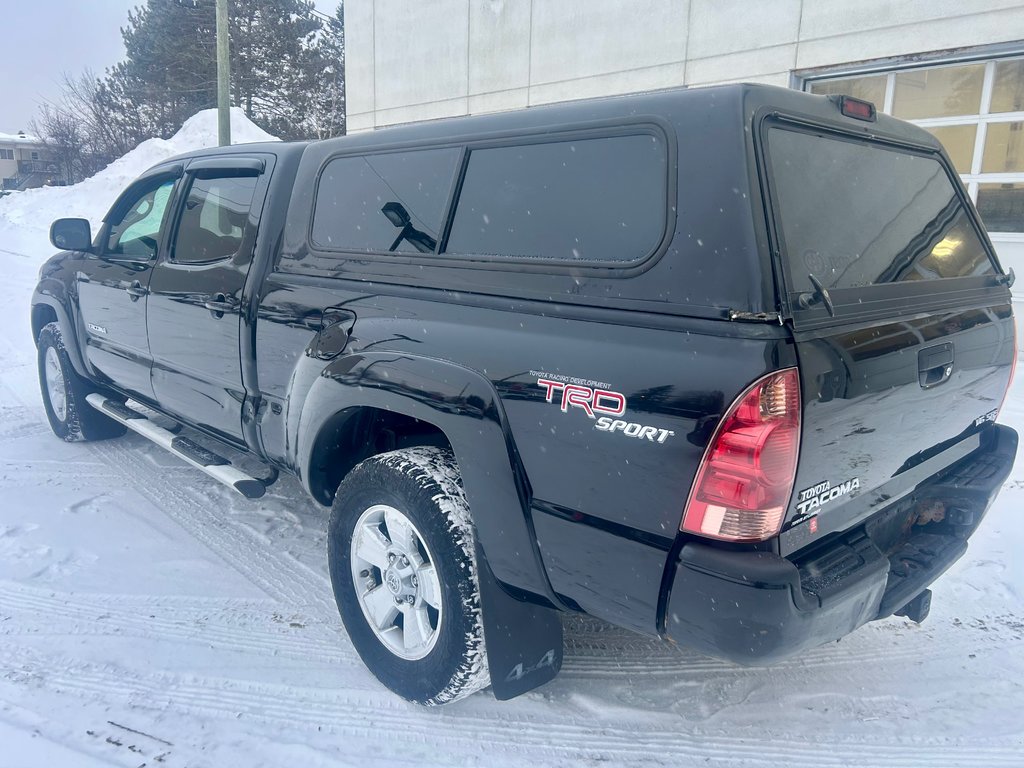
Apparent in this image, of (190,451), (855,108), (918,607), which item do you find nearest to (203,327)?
(190,451)

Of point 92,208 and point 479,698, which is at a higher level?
point 92,208

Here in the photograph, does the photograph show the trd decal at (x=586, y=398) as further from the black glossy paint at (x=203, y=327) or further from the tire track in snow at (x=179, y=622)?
the black glossy paint at (x=203, y=327)

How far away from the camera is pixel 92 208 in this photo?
65.5 ft

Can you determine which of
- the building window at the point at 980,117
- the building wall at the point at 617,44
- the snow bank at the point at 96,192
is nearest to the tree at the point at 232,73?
the snow bank at the point at 96,192

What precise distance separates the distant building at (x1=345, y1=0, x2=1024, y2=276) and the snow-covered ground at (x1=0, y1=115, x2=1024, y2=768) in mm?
6117

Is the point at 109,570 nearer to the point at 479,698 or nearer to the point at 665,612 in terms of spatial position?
the point at 479,698

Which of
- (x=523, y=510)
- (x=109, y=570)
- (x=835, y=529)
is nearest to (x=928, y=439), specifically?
(x=835, y=529)

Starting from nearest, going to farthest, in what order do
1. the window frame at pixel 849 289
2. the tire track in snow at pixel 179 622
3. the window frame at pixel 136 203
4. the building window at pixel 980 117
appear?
the window frame at pixel 849 289
the tire track in snow at pixel 179 622
the window frame at pixel 136 203
the building window at pixel 980 117

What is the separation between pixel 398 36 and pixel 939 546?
1478 centimetres

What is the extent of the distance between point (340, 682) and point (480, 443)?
1205mm

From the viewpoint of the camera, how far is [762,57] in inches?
380

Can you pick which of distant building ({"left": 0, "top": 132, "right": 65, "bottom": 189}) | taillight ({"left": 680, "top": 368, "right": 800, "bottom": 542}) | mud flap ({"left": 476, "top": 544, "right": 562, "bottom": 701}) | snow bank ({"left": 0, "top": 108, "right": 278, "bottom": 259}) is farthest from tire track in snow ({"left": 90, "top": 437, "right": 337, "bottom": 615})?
distant building ({"left": 0, "top": 132, "right": 65, "bottom": 189})

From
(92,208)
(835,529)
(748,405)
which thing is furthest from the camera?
(92,208)

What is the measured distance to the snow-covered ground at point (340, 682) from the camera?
2.47m
